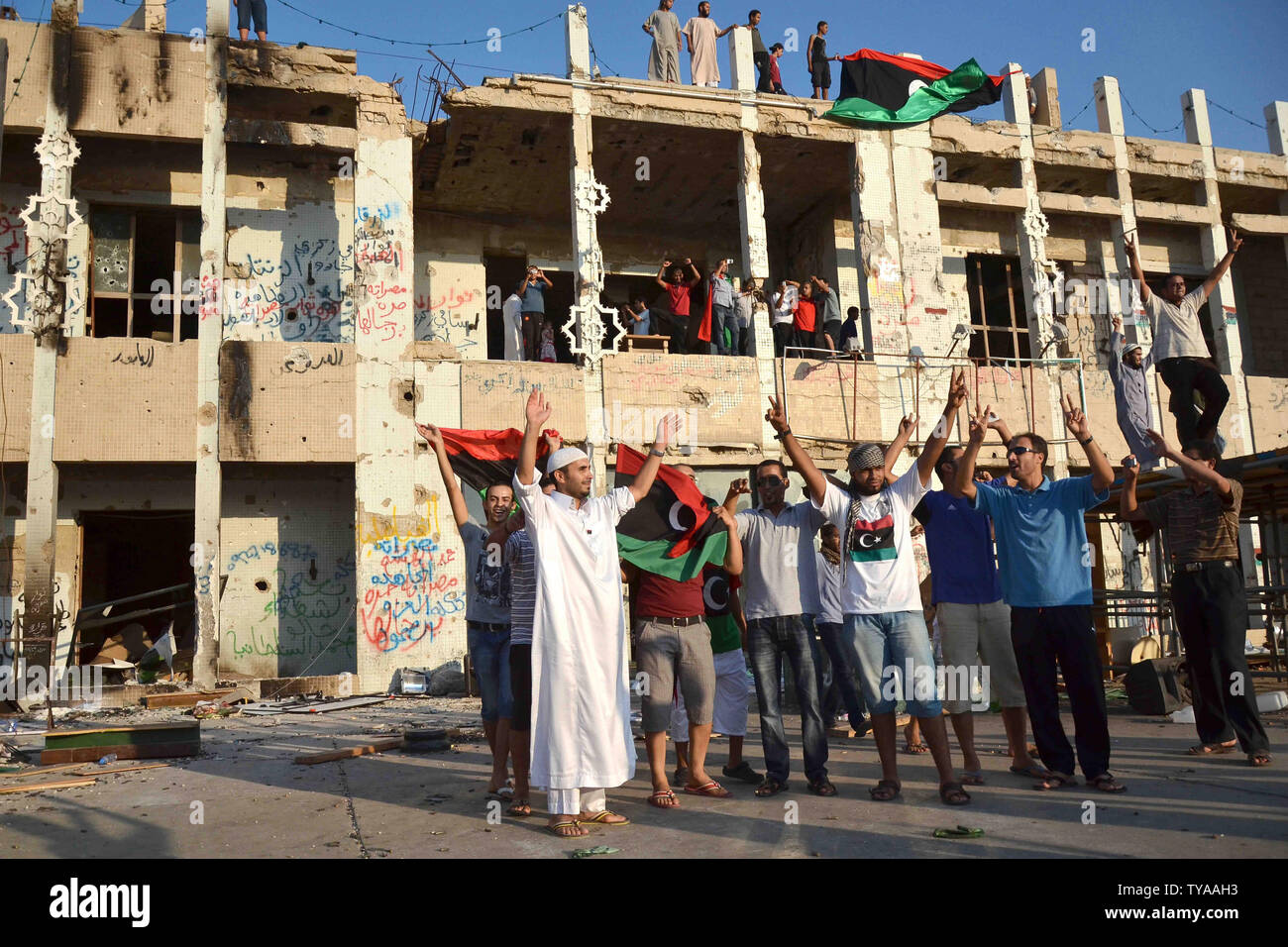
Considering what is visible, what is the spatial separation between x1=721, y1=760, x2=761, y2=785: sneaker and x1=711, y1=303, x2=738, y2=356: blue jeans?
10383mm

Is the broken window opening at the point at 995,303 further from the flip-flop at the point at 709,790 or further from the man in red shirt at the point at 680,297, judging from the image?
the flip-flop at the point at 709,790

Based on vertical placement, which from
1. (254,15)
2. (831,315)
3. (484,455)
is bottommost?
(484,455)

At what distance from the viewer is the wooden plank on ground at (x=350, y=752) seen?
7.18 m

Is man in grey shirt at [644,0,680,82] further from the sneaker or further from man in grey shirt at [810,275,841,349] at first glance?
the sneaker

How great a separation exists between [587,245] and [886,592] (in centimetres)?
1102

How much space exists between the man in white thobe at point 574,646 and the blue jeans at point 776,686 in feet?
2.92

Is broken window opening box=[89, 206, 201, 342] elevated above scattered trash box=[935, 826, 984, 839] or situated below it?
above

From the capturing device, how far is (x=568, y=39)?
609 inches

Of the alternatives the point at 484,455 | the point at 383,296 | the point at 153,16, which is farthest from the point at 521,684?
the point at 153,16

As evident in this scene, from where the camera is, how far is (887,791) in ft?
16.6

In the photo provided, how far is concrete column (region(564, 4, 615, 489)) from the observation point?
1473 cm

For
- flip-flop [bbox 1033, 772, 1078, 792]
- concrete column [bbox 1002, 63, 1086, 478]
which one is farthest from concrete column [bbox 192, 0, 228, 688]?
concrete column [bbox 1002, 63, 1086, 478]

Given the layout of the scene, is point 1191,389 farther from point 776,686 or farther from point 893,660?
point 776,686
